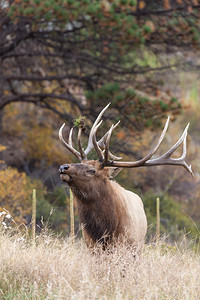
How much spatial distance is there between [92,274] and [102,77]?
11893 millimetres

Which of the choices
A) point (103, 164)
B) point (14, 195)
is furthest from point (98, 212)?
point (14, 195)

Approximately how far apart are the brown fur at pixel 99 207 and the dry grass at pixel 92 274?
246 mm

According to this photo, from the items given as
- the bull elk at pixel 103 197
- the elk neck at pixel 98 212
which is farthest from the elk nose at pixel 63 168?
the elk neck at pixel 98 212

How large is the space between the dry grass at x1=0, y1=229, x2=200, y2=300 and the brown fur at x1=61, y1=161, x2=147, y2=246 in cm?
25

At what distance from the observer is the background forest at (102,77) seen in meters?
15.5

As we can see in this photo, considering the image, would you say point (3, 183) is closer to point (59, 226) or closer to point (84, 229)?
point (59, 226)

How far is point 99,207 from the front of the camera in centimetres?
777

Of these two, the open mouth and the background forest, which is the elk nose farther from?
the background forest

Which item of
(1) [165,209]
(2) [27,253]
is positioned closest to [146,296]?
(2) [27,253]

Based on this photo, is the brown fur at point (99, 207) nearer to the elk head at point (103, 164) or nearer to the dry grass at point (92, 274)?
the elk head at point (103, 164)

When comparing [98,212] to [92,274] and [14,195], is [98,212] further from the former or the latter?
[14,195]

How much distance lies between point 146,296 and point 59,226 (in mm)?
6834

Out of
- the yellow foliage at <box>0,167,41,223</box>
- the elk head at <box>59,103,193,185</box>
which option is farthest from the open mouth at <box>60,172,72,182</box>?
the yellow foliage at <box>0,167,41,223</box>

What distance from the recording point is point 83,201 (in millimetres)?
7691
